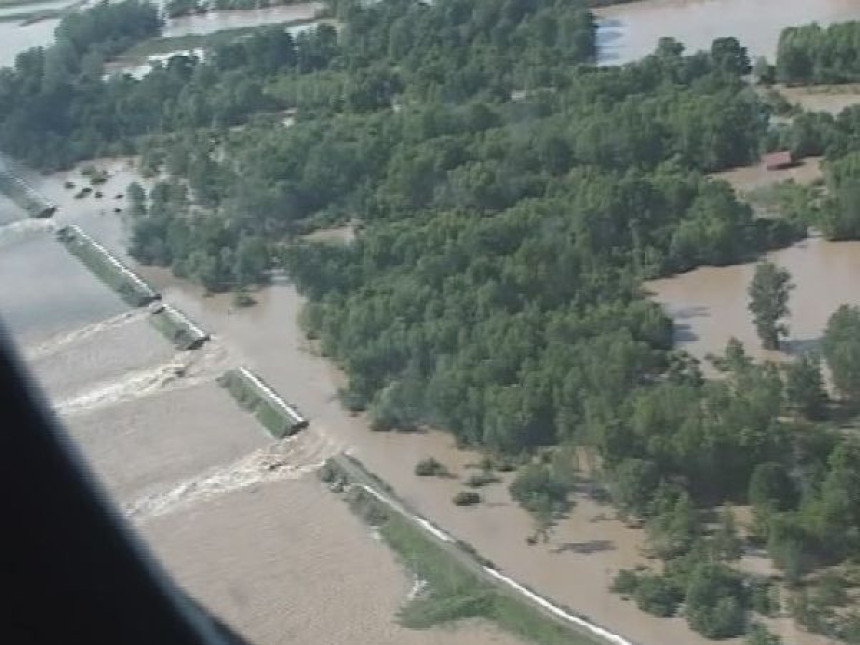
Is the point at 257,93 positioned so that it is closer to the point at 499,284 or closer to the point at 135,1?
the point at 135,1

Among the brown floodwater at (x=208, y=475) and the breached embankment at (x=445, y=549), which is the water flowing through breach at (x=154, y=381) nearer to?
the brown floodwater at (x=208, y=475)

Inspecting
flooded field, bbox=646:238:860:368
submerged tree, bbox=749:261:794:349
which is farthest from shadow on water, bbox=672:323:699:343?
submerged tree, bbox=749:261:794:349

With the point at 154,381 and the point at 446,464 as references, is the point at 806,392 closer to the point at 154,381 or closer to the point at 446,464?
the point at 446,464

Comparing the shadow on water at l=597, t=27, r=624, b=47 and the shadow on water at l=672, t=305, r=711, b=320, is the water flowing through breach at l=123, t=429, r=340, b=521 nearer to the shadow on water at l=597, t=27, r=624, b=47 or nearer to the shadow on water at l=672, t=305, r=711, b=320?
the shadow on water at l=672, t=305, r=711, b=320

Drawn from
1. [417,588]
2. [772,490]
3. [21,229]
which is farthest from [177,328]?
[772,490]

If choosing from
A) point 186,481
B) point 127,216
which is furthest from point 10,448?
point 127,216

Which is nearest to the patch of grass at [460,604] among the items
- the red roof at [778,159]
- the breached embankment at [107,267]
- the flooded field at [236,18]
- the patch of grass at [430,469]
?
the patch of grass at [430,469]
